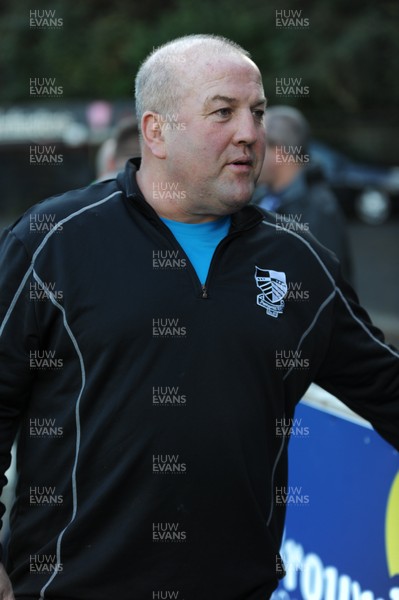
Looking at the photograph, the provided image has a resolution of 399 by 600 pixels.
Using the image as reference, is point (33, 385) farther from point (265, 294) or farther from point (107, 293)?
point (265, 294)

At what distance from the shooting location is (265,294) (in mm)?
2854

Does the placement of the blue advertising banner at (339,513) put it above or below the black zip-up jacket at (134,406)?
below

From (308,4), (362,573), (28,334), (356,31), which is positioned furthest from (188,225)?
(308,4)

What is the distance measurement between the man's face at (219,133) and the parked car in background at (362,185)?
19472 mm

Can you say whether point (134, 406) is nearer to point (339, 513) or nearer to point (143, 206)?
point (143, 206)

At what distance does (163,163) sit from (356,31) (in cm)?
2599

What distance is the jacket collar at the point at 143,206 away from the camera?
283cm

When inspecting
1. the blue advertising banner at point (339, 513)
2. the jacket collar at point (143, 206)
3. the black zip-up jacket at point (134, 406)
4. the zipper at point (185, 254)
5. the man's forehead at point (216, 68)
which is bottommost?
the blue advertising banner at point (339, 513)

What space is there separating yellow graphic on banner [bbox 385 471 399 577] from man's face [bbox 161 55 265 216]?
4.12 feet

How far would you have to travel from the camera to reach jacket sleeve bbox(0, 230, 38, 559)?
8.88ft

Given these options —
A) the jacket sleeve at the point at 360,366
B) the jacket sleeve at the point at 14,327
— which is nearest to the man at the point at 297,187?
the jacket sleeve at the point at 360,366

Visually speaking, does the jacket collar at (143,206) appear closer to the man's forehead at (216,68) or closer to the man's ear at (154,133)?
the man's ear at (154,133)

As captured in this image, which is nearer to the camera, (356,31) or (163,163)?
(163,163)

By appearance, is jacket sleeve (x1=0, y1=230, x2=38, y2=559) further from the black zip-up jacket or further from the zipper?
the zipper
